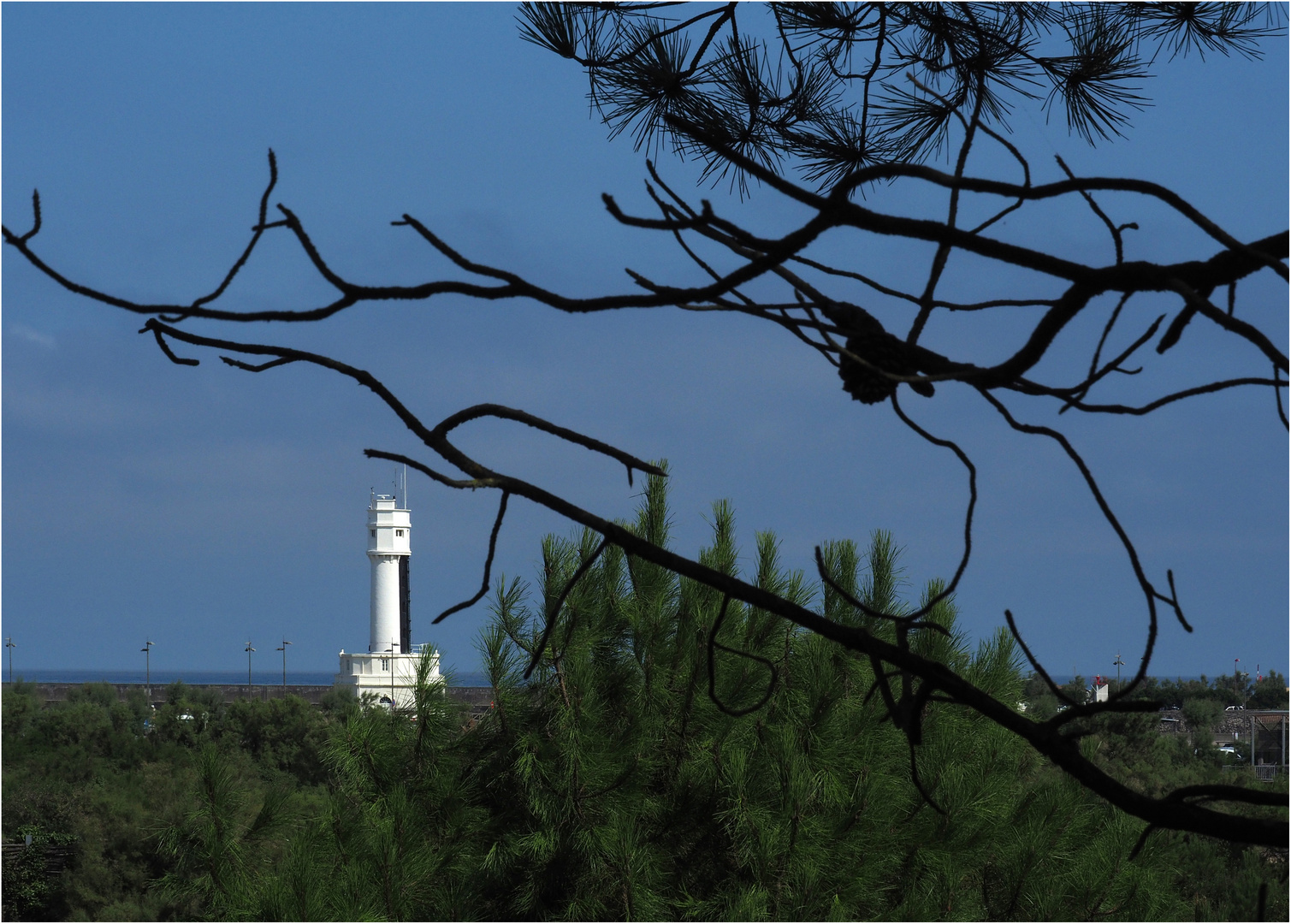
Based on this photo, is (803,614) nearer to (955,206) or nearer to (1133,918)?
(955,206)

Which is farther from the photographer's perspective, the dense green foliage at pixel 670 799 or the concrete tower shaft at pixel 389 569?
the concrete tower shaft at pixel 389 569

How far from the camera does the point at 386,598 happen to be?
25.4 m

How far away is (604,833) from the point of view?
9.21 ft

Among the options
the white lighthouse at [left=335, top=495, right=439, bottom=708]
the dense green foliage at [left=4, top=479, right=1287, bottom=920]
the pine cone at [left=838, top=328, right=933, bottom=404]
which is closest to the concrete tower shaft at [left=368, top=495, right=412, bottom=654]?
the white lighthouse at [left=335, top=495, right=439, bottom=708]

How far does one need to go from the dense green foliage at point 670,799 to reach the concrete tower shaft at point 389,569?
22487 millimetres

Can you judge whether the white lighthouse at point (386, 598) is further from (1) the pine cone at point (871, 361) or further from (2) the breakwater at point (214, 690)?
(1) the pine cone at point (871, 361)

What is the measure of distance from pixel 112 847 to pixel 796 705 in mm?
11974

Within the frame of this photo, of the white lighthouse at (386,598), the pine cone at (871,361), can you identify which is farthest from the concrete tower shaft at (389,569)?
the pine cone at (871,361)

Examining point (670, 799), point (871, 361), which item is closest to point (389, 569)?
point (670, 799)

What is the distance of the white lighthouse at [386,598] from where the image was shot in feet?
81.3

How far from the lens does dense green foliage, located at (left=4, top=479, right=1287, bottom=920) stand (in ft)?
9.18

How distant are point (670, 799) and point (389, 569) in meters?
23.2

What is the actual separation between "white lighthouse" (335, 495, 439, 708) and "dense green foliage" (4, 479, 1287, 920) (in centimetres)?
2205

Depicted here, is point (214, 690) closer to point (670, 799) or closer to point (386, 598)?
point (386, 598)
